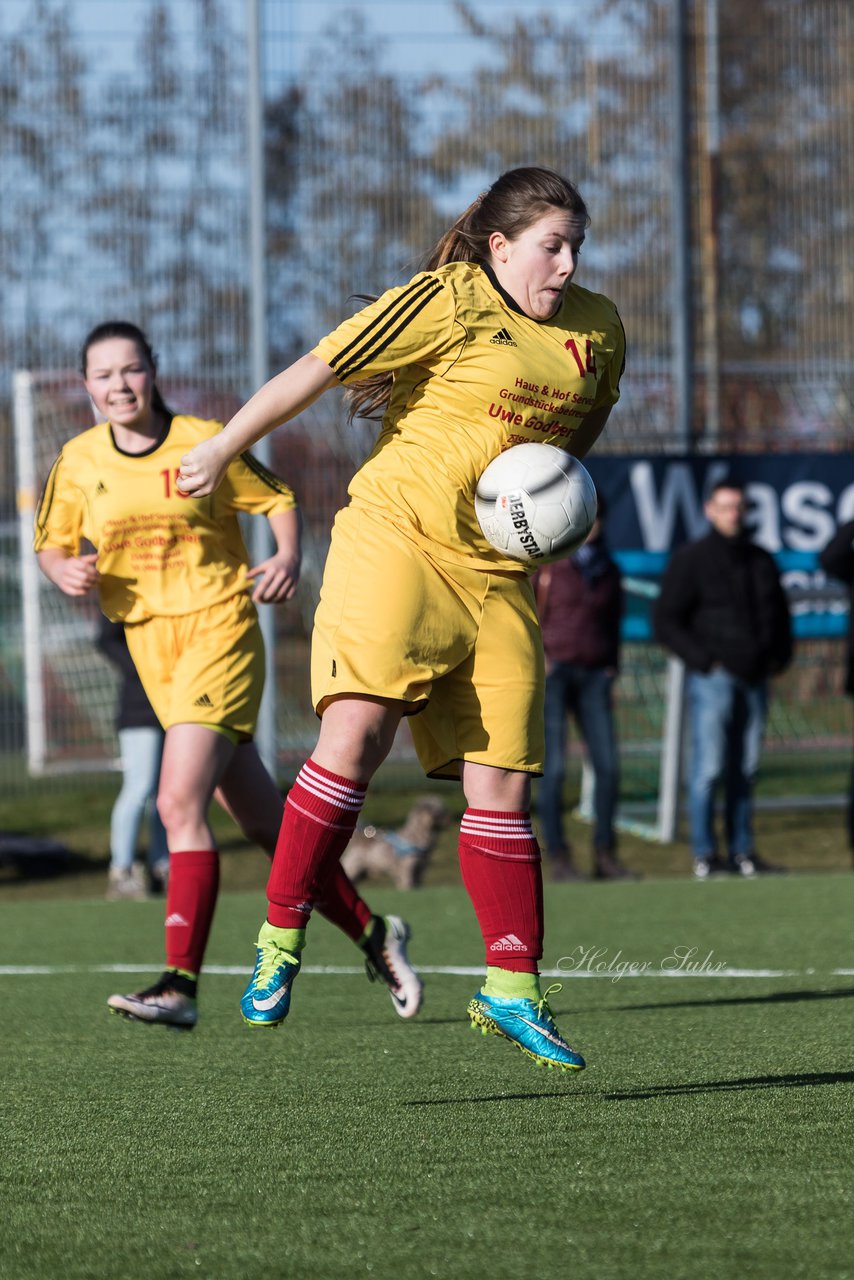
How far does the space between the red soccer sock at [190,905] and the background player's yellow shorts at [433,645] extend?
4.12 ft

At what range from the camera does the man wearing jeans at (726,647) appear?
10.6 meters

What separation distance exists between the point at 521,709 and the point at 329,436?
9.41 meters

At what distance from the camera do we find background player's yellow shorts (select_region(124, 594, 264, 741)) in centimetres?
531

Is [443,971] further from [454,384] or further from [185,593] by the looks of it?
[454,384]

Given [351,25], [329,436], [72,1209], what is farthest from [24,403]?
[72,1209]

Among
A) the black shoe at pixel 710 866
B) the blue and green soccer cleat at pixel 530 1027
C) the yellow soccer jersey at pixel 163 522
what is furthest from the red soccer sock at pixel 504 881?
the black shoe at pixel 710 866

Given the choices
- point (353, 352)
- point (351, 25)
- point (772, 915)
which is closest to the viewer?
point (353, 352)

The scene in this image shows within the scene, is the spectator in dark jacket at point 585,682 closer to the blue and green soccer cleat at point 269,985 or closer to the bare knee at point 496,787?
the bare knee at point 496,787

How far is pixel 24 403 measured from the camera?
1400cm

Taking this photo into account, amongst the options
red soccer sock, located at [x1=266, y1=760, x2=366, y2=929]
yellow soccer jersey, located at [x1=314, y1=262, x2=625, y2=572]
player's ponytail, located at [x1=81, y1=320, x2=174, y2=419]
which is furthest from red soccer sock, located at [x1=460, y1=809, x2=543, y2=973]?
player's ponytail, located at [x1=81, y1=320, x2=174, y2=419]

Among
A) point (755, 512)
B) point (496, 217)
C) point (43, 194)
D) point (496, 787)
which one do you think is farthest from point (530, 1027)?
point (43, 194)

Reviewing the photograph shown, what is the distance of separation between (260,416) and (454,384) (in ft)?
1.43

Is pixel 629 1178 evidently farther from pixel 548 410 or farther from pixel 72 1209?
pixel 548 410

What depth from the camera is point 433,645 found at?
4.01m
